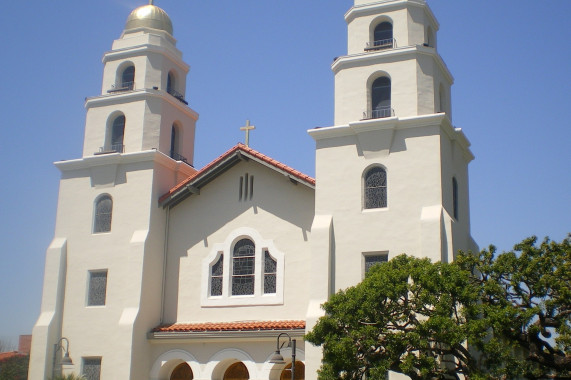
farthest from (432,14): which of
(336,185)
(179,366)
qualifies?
(179,366)

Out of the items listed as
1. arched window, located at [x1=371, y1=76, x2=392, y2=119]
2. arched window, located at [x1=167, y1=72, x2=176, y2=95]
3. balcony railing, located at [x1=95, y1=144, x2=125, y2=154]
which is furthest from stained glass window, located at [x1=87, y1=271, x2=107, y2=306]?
arched window, located at [x1=371, y1=76, x2=392, y2=119]

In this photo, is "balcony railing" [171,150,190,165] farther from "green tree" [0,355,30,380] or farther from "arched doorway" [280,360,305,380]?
"green tree" [0,355,30,380]

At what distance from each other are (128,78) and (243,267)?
863cm

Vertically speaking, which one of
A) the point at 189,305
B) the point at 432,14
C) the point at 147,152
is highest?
the point at 432,14

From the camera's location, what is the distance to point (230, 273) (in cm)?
2534

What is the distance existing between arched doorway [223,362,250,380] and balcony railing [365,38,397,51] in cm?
1098

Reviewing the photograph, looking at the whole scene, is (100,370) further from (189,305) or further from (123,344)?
(189,305)

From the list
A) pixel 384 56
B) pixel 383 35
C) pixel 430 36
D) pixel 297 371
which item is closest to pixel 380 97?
pixel 384 56

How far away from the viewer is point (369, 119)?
2336 cm

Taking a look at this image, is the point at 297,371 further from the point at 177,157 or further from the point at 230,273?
the point at 177,157

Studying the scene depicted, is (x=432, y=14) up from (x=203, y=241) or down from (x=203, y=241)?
up

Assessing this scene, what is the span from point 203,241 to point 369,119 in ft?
23.8

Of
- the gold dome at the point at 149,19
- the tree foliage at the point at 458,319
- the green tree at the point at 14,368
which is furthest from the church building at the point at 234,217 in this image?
the green tree at the point at 14,368

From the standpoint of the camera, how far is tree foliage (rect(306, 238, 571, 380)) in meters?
16.7
